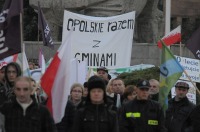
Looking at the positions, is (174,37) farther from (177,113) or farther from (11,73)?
(11,73)

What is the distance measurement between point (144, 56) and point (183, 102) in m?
10.6

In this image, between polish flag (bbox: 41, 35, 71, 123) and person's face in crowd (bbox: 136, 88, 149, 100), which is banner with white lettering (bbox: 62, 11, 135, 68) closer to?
person's face in crowd (bbox: 136, 88, 149, 100)

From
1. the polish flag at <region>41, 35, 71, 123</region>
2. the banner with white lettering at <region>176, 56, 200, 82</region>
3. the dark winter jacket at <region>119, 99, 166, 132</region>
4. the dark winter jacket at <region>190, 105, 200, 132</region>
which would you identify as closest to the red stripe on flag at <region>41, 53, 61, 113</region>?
the polish flag at <region>41, 35, 71, 123</region>

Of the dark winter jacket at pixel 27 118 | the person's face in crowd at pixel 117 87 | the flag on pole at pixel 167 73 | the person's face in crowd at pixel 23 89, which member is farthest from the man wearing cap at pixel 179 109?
the person's face in crowd at pixel 23 89

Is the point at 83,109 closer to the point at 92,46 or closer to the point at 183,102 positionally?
the point at 183,102

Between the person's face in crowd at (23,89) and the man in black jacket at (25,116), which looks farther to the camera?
the man in black jacket at (25,116)

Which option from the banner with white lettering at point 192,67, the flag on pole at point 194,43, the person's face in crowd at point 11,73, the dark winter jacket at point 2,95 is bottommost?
the dark winter jacket at point 2,95

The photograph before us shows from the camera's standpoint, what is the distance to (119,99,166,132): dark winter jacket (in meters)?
7.62

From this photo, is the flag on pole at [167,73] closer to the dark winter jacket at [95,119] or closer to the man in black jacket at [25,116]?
the dark winter jacket at [95,119]

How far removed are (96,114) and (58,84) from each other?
71cm

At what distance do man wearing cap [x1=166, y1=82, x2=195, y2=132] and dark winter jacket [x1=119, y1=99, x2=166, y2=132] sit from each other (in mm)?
1108

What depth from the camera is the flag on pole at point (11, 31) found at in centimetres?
862

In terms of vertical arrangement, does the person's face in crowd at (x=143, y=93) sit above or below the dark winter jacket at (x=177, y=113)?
above

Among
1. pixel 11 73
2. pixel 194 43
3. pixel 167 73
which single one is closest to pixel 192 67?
pixel 194 43
